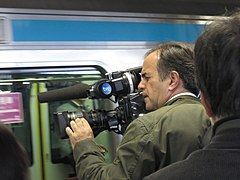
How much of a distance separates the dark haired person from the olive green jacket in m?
0.46

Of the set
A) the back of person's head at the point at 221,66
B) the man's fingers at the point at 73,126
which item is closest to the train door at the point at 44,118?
the man's fingers at the point at 73,126

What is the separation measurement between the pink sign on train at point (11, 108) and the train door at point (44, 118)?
54 mm

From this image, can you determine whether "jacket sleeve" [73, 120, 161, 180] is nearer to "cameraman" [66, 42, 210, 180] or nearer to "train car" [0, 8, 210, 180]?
"cameraman" [66, 42, 210, 180]

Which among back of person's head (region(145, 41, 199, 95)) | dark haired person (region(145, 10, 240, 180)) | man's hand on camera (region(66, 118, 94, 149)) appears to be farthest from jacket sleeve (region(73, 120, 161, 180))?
dark haired person (region(145, 10, 240, 180))

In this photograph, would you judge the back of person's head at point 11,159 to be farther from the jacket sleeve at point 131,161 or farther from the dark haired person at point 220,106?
the jacket sleeve at point 131,161

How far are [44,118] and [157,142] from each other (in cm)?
119

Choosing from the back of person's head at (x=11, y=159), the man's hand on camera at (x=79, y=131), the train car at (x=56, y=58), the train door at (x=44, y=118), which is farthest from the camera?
the train door at (x=44, y=118)

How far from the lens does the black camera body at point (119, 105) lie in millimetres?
1890

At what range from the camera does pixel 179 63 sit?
65.2 inches

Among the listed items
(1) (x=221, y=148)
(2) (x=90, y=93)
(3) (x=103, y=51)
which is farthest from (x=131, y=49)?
(1) (x=221, y=148)

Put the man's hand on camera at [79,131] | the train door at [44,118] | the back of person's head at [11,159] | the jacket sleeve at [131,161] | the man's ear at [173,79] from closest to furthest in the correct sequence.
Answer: the back of person's head at [11,159] → the jacket sleeve at [131,161] → the man's ear at [173,79] → the man's hand on camera at [79,131] → the train door at [44,118]

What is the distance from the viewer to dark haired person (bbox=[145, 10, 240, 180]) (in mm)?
946

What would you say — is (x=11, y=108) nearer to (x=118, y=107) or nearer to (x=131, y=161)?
(x=118, y=107)

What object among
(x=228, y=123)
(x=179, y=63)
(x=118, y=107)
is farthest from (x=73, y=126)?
(x=228, y=123)
